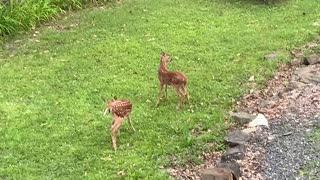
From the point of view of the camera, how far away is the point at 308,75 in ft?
27.1

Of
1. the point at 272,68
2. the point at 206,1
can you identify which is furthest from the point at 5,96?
the point at 206,1

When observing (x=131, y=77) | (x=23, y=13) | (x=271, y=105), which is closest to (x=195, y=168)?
(x=271, y=105)

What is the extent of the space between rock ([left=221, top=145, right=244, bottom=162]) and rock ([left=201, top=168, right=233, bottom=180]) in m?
0.62

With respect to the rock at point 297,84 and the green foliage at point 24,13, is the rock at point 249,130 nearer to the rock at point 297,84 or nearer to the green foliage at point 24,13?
the rock at point 297,84

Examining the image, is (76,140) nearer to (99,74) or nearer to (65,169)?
(65,169)

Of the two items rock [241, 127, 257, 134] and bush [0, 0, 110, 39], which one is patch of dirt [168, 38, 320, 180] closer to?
rock [241, 127, 257, 134]

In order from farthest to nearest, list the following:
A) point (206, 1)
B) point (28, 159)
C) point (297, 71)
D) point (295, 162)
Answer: point (206, 1) → point (297, 71) → point (28, 159) → point (295, 162)

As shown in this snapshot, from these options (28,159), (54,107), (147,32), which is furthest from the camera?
(147,32)

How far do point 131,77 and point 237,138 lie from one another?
261cm

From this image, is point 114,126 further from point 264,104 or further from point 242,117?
point 264,104

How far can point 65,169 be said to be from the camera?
621 centimetres

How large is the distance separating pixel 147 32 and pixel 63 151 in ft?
14.7

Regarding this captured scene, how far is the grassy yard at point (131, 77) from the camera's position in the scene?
21.1 ft

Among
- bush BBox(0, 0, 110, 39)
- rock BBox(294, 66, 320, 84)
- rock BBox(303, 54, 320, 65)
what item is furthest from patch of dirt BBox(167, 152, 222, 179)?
bush BBox(0, 0, 110, 39)
